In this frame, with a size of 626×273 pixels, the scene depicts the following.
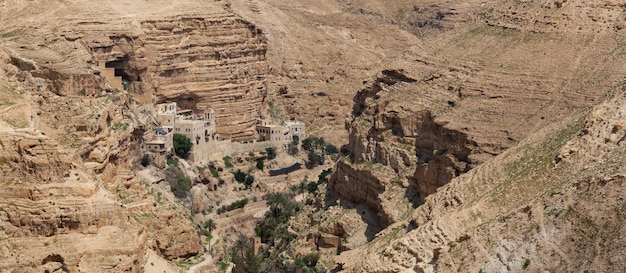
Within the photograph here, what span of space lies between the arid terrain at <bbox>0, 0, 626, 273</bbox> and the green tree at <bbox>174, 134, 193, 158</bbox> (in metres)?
1.20

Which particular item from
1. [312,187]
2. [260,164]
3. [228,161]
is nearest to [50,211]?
[312,187]

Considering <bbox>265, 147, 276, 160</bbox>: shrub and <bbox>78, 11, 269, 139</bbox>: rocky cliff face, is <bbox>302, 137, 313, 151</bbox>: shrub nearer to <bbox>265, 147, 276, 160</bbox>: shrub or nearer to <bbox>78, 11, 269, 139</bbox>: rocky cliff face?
<bbox>265, 147, 276, 160</bbox>: shrub

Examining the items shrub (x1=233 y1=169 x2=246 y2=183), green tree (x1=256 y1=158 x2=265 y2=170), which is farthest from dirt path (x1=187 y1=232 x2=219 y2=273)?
green tree (x1=256 y1=158 x2=265 y2=170)

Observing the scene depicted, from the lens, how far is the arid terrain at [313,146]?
4019 centimetres

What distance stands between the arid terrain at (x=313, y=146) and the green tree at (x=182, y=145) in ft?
3.93

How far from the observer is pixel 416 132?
60.0 m

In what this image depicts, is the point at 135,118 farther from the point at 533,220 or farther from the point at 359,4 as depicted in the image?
the point at 359,4

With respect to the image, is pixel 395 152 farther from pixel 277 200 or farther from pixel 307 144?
pixel 307 144

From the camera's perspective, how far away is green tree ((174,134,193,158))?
79.8 m

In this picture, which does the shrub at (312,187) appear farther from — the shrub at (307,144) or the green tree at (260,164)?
the shrub at (307,144)

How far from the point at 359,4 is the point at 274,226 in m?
78.0

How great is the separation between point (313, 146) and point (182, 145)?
15771 mm

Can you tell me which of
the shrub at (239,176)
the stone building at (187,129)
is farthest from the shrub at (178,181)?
the shrub at (239,176)

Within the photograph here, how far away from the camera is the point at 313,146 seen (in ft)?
305
